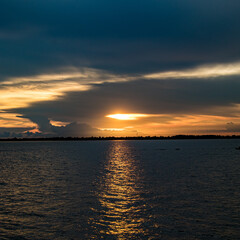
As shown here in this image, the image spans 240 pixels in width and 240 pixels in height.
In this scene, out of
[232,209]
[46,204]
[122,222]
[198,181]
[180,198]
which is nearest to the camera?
[122,222]

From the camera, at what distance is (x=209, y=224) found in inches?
958

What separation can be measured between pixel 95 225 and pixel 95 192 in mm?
15242

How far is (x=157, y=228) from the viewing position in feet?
76.9

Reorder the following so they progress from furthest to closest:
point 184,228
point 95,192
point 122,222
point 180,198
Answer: point 95,192 → point 180,198 → point 122,222 → point 184,228

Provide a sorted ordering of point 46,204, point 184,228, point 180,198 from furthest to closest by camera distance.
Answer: point 180,198 < point 46,204 < point 184,228

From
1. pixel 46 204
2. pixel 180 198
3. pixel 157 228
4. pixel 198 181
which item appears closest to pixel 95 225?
pixel 157 228

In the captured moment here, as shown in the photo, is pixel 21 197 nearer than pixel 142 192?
Yes

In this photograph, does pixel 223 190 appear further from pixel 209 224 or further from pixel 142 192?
pixel 209 224

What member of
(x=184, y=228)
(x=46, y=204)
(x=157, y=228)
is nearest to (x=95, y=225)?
(x=157, y=228)

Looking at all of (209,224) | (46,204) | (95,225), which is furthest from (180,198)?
(46,204)

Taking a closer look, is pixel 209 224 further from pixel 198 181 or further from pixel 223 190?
pixel 198 181

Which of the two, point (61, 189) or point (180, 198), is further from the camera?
point (61, 189)

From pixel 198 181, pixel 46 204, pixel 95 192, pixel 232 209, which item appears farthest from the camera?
pixel 198 181

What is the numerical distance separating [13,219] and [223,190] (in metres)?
28.9
